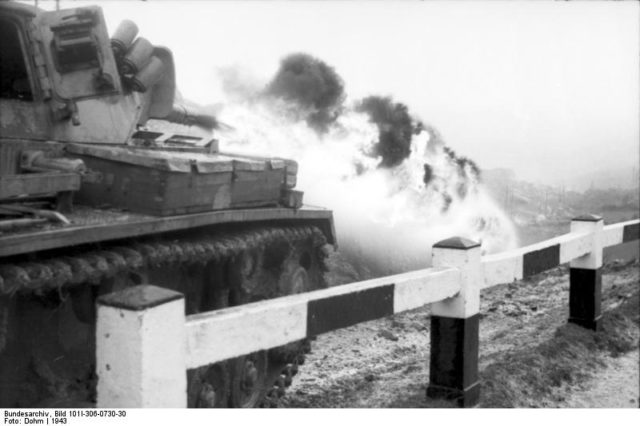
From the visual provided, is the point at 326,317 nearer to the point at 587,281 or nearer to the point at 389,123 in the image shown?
the point at 587,281

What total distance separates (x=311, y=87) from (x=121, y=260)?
10.5 m

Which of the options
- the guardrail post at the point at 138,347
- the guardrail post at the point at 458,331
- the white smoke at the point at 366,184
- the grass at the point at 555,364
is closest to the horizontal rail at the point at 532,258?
the guardrail post at the point at 458,331

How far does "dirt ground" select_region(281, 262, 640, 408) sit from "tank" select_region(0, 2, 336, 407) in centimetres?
64

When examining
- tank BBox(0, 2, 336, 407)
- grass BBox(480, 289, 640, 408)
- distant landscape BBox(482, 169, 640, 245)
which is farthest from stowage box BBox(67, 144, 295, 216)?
distant landscape BBox(482, 169, 640, 245)

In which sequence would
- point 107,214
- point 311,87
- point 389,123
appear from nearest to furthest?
1. point 107,214
2. point 311,87
3. point 389,123

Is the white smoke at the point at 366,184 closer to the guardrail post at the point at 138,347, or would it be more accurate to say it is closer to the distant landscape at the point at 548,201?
the distant landscape at the point at 548,201

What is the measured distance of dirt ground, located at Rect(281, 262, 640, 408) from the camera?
5.43 metres

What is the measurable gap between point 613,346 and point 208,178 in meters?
3.42

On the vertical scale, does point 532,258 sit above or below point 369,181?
below

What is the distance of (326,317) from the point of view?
3984 mm

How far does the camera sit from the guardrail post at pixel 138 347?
2.80 metres

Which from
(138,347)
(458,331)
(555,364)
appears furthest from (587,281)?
(138,347)
